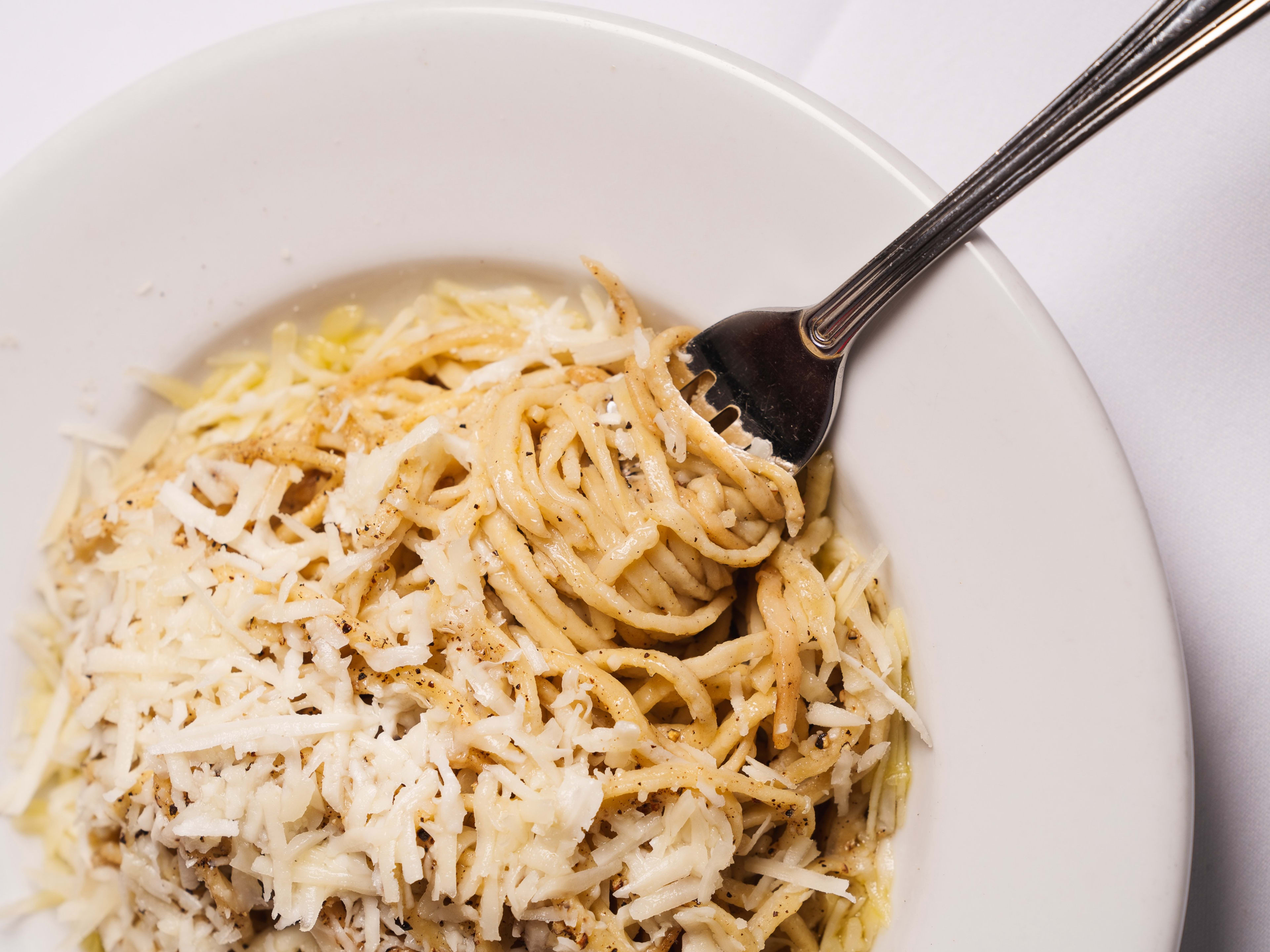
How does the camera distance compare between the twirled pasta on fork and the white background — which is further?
the white background

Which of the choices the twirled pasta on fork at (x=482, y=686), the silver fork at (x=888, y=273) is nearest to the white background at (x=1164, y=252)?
the twirled pasta on fork at (x=482, y=686)

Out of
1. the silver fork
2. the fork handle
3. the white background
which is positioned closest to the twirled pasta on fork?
the silver fork

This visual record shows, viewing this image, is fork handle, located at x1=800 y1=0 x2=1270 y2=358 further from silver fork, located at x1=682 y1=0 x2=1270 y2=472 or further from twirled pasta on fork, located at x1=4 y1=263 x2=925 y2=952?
twirled pasta on fork, located at x1=4 y1=263 x2=925 y2=952

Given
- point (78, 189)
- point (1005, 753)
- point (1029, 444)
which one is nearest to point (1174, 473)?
point (1029, 444)

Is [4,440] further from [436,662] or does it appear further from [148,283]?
[436,662]

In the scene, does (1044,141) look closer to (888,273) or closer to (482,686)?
(888,273)

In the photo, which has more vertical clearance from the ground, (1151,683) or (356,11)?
(356,11)
